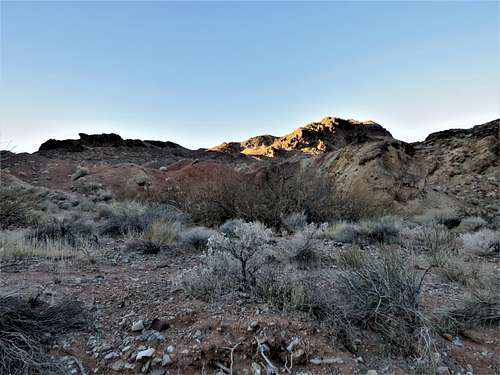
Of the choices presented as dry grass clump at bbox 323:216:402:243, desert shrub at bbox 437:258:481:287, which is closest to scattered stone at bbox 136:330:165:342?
desert shrub at bbox 437:258:481:287

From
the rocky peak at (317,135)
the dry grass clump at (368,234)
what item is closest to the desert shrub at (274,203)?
the dry grass clump at (368,234)

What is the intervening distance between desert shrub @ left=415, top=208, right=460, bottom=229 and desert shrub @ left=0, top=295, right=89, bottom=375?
8039 mm

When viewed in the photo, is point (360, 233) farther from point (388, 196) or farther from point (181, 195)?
point (181, 195)

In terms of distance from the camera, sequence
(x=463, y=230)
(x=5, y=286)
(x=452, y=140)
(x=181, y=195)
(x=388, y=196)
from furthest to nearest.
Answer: (x=452, y=140)
(x=181, y=195)
(x=388, y=196)
(x=463, y=230)
(x=5, y=286)

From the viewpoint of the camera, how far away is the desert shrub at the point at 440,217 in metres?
9.14

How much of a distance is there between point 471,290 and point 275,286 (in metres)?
1.98

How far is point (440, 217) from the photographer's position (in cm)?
971

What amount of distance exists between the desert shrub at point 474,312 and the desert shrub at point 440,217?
18.8 feet

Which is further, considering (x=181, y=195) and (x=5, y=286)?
(x=181, y=195)

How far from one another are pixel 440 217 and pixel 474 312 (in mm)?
7728

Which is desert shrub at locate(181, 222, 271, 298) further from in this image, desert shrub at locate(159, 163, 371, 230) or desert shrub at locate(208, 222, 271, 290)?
desert shrub at locate(159, 163, 371, 230)

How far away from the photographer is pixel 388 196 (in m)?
10.9

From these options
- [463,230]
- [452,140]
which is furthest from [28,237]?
[452,140]

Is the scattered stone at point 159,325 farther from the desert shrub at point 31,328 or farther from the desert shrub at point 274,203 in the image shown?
the desert shrub at point 274,203
